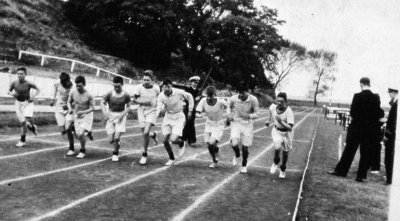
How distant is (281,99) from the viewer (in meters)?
9.51

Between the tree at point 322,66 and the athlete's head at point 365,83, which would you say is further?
the tree at point 322,66

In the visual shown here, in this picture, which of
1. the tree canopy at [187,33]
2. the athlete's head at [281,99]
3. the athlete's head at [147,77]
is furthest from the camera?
the tree canopy at [187,33]

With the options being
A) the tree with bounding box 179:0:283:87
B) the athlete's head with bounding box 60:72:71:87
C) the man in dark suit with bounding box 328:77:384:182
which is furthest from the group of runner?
the tree with bounding box 179:0:283:87

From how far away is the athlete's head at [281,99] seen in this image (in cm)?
948

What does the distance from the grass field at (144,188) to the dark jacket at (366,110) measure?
4.25ft

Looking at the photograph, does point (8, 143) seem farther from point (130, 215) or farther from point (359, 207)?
point (359, 207)

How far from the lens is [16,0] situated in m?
33.5

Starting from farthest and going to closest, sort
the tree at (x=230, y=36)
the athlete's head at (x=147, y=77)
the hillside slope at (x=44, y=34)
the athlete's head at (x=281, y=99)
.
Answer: the tree at (x=230, y=36), the hillside slope at (x=44, y=34), the athlete's head at (x=147, y=77), the athlete's head at (x=281, y=99)

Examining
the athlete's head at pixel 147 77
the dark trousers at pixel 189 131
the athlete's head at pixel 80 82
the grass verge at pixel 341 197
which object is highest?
the athlete's head at pixel 147 77

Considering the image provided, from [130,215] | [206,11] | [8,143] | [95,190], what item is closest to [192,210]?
[130,215]

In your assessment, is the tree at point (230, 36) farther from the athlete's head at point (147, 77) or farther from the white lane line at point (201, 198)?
the white lane line at point (201, 198)

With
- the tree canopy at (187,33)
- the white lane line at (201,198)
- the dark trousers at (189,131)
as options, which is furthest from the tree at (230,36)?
the white lane line at (201,198)

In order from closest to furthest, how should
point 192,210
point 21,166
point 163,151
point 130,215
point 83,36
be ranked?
1. point 130,215
2. point 192,210
3. point 21,166
4. point 163,151
5. point 83,36

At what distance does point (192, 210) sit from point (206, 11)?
41690mm
